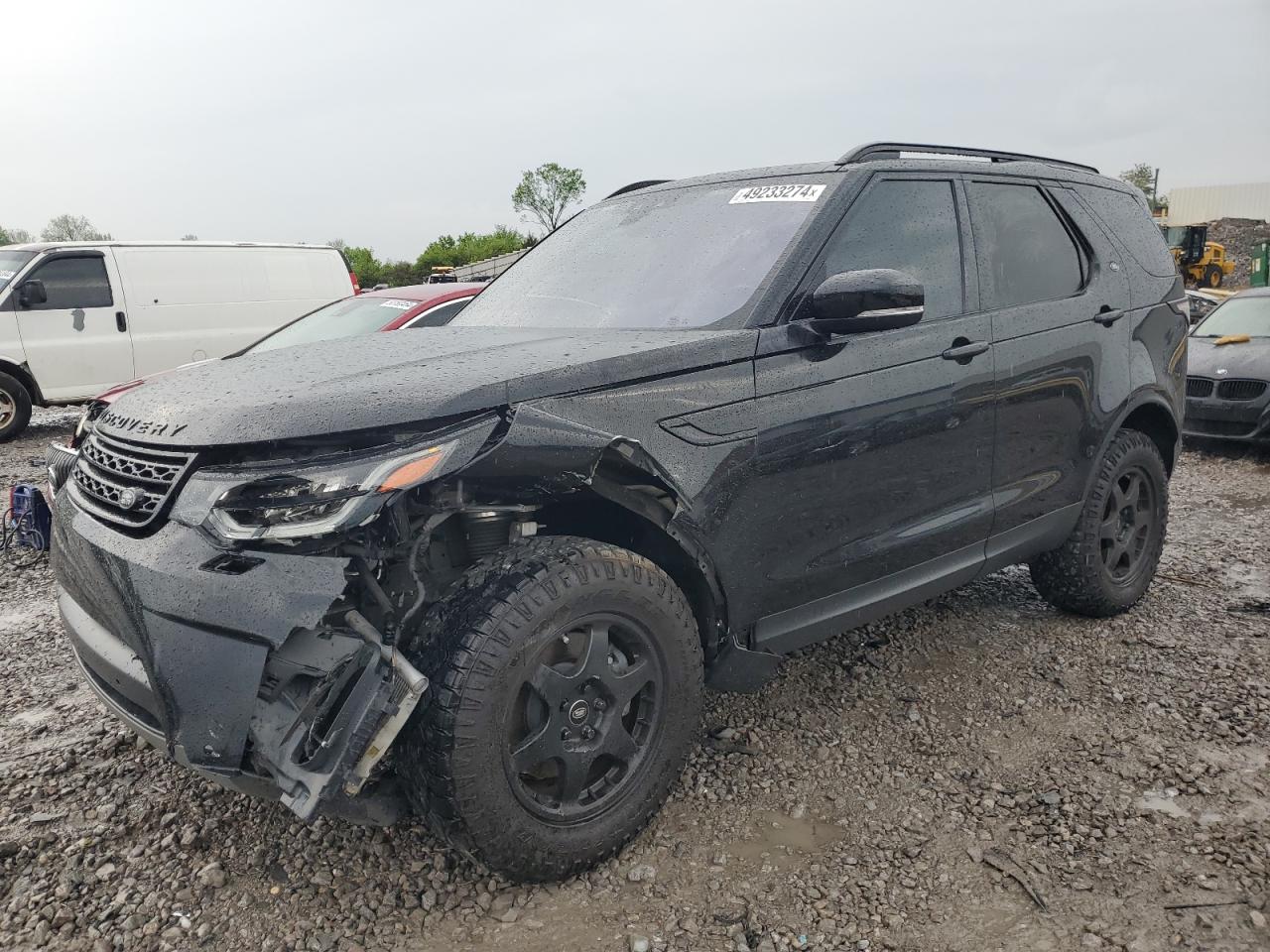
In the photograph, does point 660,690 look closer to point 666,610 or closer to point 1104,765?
point 666,610

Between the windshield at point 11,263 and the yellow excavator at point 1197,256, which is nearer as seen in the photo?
the windshield at point 11,263

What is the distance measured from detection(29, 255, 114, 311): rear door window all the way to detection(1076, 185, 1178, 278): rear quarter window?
9.81 metres

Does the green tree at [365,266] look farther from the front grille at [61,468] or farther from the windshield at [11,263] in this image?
the front grille at [61,468]

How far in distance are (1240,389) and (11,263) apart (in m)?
12.1

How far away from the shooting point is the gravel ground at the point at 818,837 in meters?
2.32

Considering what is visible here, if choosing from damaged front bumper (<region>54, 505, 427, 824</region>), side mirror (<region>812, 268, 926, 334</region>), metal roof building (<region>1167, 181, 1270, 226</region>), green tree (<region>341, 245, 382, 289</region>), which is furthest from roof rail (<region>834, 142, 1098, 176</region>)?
metal roof building (<region>1167, 181, 1270, 226</region>)

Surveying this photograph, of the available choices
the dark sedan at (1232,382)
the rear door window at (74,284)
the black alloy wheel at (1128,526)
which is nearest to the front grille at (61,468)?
the black alloy wheel at (1128,526)

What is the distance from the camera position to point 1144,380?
159 inches

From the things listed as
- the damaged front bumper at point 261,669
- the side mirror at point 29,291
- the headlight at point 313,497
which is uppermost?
the side mirror at point 29,291

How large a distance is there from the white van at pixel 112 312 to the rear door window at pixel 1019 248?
9232 mm

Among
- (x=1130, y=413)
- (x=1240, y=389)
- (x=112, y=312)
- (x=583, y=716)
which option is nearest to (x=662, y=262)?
(x=583, y=716)

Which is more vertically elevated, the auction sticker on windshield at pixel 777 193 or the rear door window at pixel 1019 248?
the auction sticker on windshield at pixel 777 193

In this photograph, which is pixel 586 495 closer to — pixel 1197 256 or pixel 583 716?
pixel 583 716

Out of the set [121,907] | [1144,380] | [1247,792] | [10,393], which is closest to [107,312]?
[10,393]
